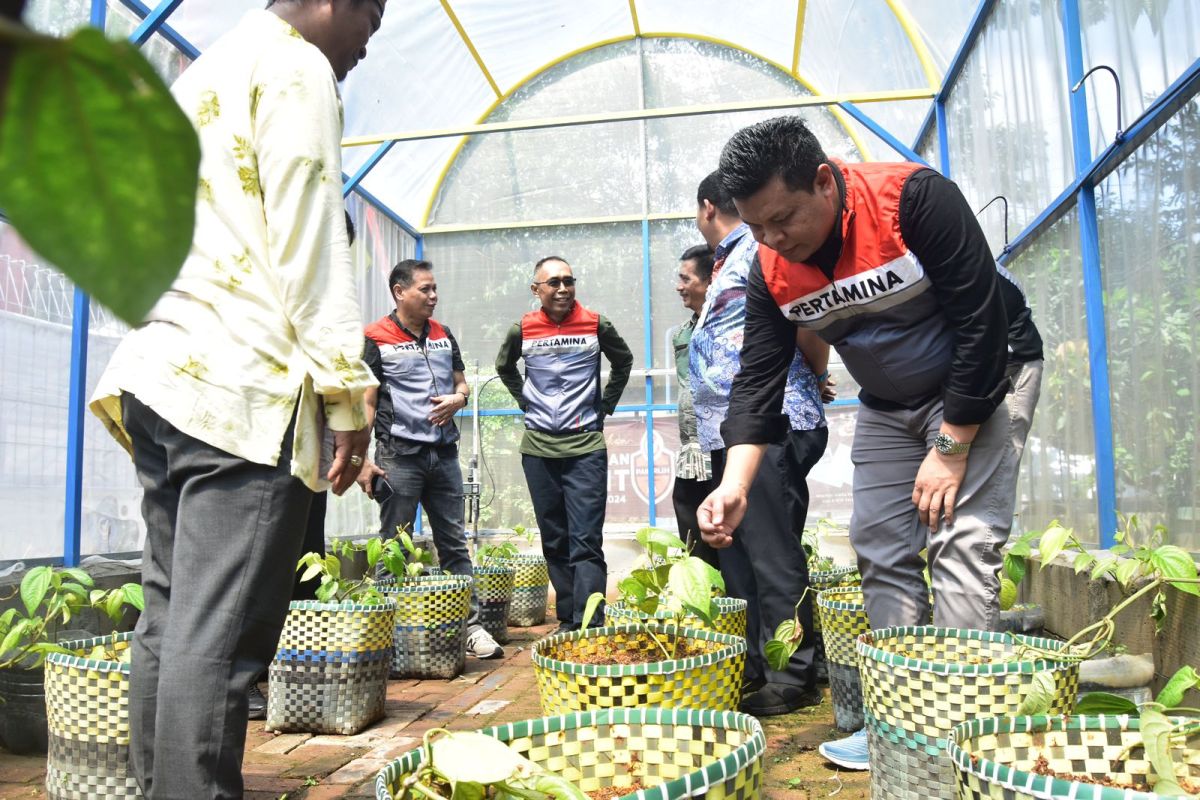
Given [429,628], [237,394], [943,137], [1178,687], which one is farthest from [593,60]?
[1178,687]

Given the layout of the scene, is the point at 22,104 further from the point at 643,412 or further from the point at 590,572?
the point at 643,412

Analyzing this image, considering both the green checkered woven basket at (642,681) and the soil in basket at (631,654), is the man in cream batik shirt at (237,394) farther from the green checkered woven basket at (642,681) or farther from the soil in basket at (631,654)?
the soil in basket at (631,654)

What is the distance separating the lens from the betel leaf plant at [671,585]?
1868 mm

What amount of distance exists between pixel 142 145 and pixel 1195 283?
2697 millimetres

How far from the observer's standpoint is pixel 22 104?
0.17 metres

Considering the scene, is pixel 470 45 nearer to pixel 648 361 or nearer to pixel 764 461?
pixel 648 361

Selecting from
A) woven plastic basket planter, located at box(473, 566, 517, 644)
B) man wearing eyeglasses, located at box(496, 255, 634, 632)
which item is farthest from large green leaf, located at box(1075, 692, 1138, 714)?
woven plastic basket planter, located at box(473, 566, 517, 644)

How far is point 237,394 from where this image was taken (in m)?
1.33

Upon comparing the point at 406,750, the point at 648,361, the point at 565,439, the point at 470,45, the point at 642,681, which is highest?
the point at 470,45

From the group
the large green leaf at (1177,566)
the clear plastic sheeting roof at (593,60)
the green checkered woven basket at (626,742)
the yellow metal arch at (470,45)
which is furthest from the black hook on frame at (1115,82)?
the yellow metal arch at (470,45)

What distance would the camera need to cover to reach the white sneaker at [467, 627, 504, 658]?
380 centimetres

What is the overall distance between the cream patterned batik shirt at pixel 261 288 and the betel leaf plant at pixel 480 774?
1.66 feet

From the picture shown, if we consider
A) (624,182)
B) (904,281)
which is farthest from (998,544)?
(624,182)

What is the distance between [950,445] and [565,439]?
7.52ft
